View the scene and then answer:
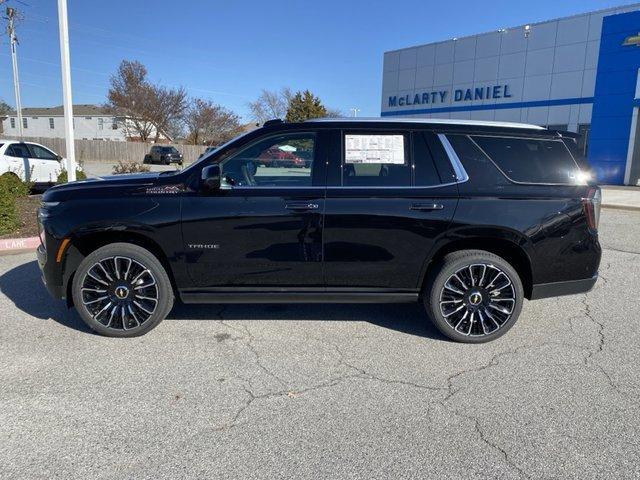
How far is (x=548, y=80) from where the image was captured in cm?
2527

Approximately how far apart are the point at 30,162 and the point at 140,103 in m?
34.0

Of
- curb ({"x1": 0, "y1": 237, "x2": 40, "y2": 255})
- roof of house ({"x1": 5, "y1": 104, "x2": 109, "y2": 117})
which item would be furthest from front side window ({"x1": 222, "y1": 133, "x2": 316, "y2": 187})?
roof of house ({"x1": 5, "y1": 104, "x2": 109, "y2": 117})

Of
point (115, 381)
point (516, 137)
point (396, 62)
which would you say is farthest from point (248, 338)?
point (396, 62)

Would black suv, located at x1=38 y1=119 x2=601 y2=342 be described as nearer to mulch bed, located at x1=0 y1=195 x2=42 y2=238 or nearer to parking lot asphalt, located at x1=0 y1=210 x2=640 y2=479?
parking lot asphalt, located at x1=0 y1=210 x2=640 y2=479

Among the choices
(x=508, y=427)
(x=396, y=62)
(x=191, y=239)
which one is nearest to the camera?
(x=508, y=427)

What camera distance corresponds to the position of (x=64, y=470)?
2355 millimetres

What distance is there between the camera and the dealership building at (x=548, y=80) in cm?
2122

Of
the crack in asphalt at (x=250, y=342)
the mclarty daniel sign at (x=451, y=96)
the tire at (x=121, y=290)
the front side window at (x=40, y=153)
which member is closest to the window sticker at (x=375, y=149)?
the crack in asphalt at (x=250, y=342)

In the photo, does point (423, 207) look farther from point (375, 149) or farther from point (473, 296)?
point (473, 296)

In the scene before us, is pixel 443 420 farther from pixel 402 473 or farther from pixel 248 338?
pixel 248 338

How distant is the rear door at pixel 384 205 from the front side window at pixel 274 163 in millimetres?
249

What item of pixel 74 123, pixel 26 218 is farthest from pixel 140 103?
pixel 26 218

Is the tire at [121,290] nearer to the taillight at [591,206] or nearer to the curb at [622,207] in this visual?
the taillight at [591,206]

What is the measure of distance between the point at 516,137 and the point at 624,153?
22.1 metres
